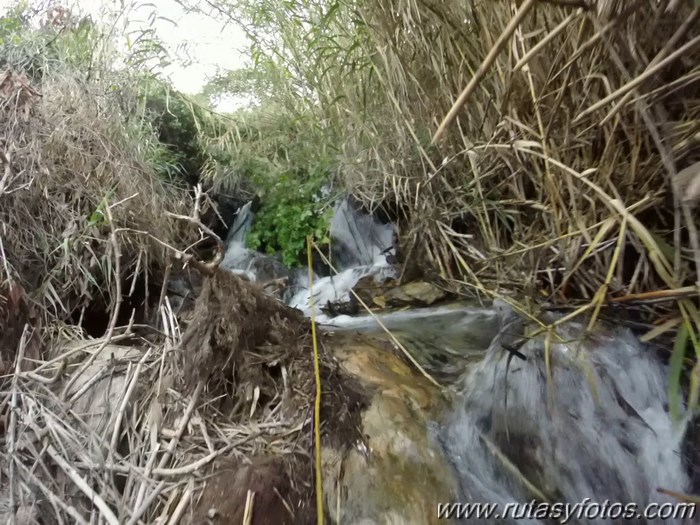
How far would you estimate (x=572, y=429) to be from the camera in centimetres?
151

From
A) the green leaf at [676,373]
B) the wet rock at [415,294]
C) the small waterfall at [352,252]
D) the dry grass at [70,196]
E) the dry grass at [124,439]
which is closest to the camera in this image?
the green leaf at [676,373]

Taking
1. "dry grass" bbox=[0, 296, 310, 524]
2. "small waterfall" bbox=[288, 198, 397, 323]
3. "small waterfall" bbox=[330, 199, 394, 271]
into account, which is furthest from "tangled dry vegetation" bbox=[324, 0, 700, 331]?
"dry grass" bbox=[0, 296, 310, 524]

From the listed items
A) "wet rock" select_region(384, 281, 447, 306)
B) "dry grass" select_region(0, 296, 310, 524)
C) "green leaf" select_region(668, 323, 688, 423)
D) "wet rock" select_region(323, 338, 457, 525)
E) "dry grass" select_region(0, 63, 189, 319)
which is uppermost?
"dry grass" select_region(0, 63, 189, 319)

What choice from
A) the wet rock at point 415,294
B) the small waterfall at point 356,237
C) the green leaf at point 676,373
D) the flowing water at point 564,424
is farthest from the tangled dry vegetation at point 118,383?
the small waterfall at point 356,237

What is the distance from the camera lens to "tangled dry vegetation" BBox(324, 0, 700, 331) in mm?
1235

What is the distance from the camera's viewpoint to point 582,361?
1613 mm

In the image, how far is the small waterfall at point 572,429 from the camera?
4.52 ft

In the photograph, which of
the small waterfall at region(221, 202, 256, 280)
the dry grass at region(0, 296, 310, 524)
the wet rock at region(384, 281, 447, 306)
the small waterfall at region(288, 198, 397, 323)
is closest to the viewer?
the dry grass at region(0, 296, 310, 524)

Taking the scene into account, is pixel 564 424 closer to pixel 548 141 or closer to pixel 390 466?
pixel 390 466

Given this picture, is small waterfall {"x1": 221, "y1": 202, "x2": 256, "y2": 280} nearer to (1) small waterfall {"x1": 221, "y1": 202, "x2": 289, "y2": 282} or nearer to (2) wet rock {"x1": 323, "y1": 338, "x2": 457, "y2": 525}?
(1) small waterfall {"x1": 221, "y1": 202, "x2": 289, "y2": 282}

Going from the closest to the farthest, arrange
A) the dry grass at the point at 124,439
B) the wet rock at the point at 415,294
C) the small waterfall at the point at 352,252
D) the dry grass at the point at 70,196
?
the dry grass at the point at 124,439, the dry grass at the point at 70,196, the wet rock at the point at 415,294, the small waterfall at the point at 352,252

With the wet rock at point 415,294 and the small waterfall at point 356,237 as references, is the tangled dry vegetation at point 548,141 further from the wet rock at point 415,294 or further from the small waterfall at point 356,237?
the small waterfall at point 356,237

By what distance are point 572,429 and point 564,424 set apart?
3 centimetres

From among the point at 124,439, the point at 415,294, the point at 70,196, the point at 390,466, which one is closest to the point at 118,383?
the point at 124,439
